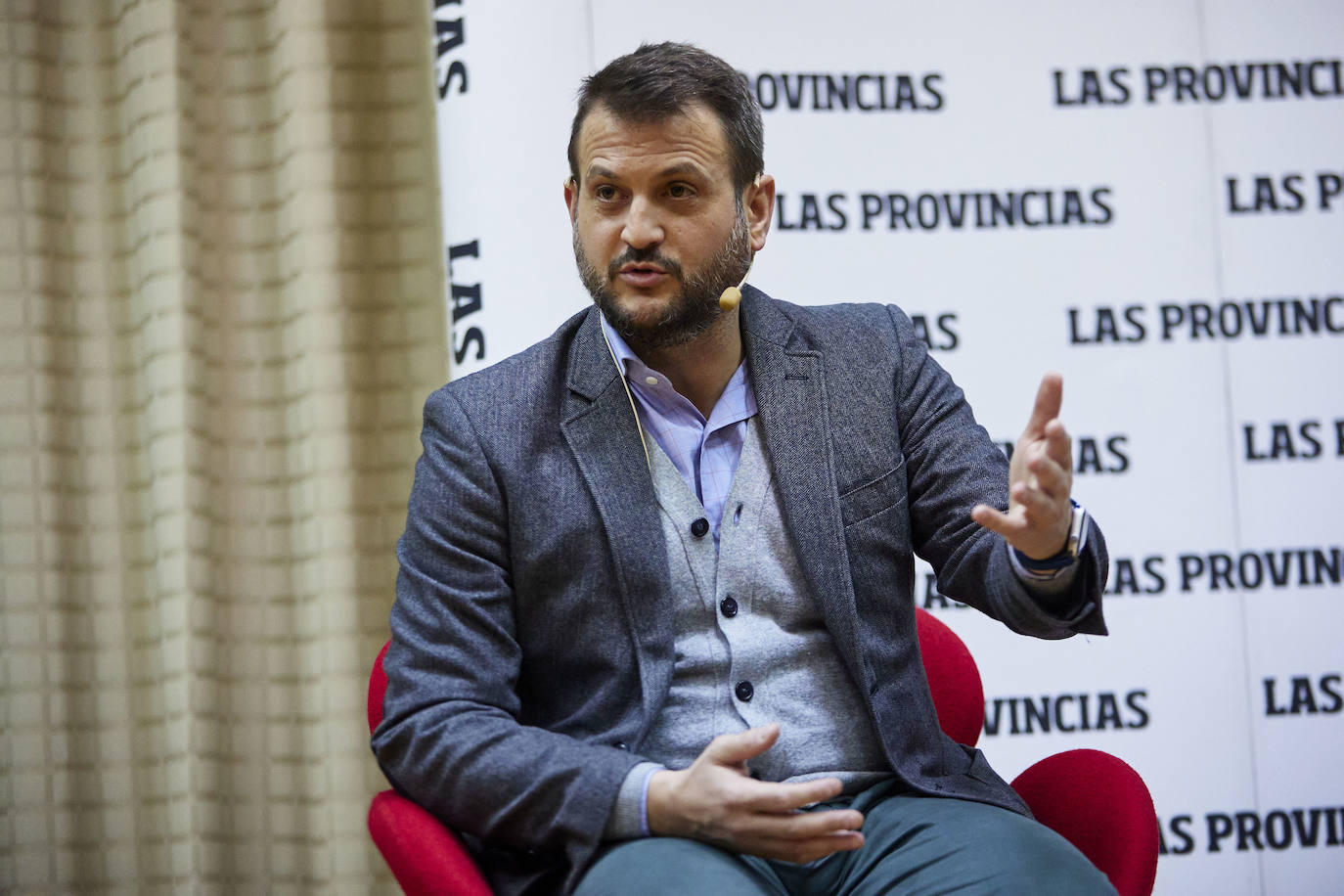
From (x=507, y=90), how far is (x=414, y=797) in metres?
1.70

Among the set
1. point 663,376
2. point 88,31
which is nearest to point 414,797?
point 663,376

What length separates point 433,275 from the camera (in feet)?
10.8

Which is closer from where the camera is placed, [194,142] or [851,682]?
[851,682]

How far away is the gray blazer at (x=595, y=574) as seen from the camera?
162cm

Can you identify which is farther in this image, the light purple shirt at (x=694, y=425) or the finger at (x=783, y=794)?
the light purple shirt at (x=694, y=425)

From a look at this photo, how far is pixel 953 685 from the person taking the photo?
84.7 inches

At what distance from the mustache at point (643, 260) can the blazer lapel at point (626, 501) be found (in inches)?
5.4

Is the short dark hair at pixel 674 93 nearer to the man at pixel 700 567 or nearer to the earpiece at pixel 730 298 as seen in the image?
the man at pixel 700 567

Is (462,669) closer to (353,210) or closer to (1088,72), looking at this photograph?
(353,210)

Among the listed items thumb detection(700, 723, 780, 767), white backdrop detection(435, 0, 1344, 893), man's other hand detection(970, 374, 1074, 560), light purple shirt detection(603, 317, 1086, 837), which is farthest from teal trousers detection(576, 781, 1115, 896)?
white backdrop detection(435, 0, 1344, 893)

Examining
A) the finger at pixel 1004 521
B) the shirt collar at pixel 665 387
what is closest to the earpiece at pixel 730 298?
the shirt collar at pixel 665 387

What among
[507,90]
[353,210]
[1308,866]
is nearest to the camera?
[507,90]

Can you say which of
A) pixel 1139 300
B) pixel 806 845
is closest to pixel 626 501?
pixel 806 845

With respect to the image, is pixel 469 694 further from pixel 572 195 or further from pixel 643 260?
pixel 572 195
